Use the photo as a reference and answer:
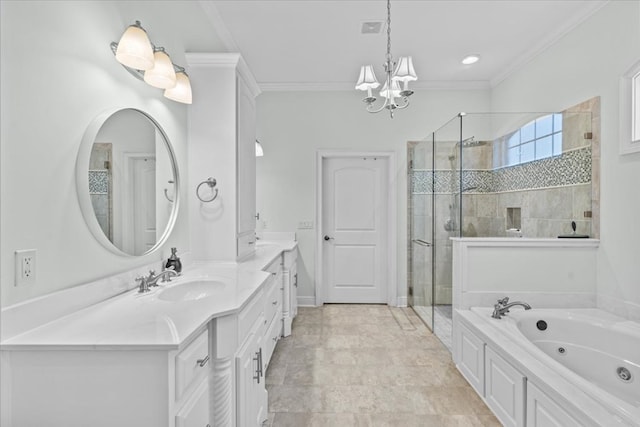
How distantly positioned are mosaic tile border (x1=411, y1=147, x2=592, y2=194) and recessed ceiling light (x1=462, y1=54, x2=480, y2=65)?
1353 millimetres

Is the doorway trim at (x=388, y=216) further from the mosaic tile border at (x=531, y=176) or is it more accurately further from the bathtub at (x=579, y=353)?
the bathtub at (x=579, y=353)

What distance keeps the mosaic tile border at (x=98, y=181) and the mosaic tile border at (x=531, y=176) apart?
2.53 metres

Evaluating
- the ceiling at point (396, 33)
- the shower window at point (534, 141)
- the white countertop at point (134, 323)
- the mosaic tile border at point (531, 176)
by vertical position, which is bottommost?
the white countertop at point (134, 323)

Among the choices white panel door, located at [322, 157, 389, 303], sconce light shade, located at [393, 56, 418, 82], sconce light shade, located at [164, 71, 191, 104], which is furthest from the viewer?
white panel door, located at [322, 157, 389, 303]

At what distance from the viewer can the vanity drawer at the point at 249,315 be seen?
1460 millimetres

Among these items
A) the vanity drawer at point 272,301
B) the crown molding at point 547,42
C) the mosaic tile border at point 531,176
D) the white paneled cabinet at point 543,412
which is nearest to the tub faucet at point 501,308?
the white paneled cabinet at point 543,412

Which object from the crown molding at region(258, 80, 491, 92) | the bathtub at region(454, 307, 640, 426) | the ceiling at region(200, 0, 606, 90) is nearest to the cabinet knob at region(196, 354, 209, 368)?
the bathtub at region(454, 307, 640, 426)

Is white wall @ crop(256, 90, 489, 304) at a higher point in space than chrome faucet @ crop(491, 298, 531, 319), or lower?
higher

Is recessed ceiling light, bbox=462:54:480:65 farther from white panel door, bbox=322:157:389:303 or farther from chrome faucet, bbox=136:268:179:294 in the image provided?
chrome faucet, bbox=136:268:179:294

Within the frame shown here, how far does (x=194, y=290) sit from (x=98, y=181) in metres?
0.73

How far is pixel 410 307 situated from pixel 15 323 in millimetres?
3895

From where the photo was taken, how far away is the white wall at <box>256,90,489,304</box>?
425 centimetres

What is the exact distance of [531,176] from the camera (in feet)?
9.36

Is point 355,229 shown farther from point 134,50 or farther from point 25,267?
point 25,267
